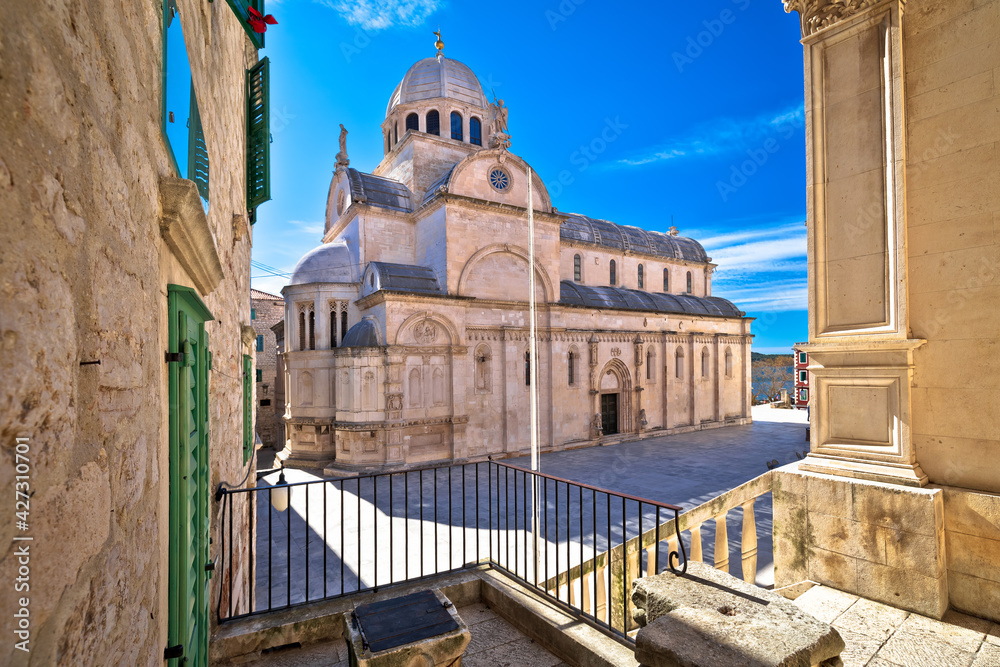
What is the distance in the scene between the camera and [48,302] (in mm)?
990

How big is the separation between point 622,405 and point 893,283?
18.5 meters

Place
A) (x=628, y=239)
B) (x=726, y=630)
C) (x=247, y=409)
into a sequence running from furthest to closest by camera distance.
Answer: (x=628, y=239) → (x=247, y=409) → (x=726, y=630)

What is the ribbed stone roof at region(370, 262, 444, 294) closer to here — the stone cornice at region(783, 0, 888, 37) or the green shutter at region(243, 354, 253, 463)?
the green shutter at region(243, 354, 253, 463)

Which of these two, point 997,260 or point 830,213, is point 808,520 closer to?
point 997,260

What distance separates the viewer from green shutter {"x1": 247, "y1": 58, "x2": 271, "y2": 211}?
7094 mm

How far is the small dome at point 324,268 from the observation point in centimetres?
1852

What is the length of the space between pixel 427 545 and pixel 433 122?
1900 centimetres

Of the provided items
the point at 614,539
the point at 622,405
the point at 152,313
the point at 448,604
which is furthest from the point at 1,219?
the point at 622,405

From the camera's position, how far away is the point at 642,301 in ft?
79.7

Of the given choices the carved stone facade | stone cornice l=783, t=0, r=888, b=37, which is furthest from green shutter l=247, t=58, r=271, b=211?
the carved stone facade

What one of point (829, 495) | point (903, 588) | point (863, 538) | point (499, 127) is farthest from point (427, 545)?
point (499, 127)

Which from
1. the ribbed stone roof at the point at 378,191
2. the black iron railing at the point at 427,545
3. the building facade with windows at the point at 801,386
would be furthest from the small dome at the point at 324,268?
the building facade with windows at the point at 801,386

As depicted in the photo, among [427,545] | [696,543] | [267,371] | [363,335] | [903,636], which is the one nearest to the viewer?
[903,636]

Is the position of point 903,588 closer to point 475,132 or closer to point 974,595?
point 974,595
